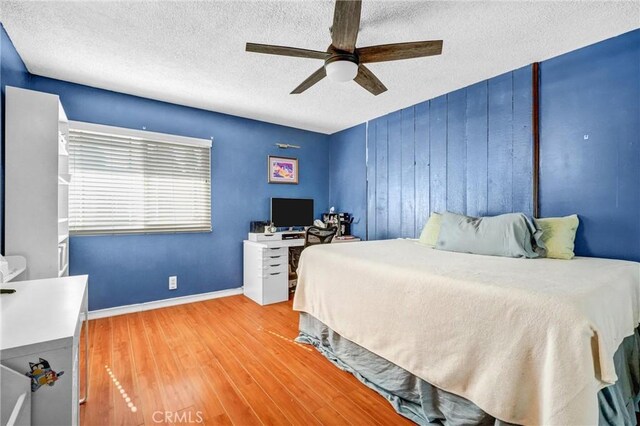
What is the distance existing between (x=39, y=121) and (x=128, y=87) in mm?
1178

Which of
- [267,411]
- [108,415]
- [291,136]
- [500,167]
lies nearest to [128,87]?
[291,136]

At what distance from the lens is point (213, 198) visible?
3.91m

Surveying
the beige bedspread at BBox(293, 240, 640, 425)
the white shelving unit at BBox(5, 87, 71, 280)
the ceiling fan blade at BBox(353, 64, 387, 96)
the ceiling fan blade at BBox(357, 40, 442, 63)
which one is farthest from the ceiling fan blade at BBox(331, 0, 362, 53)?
the white shelving unit at BBox(5, 87, 71, 280)

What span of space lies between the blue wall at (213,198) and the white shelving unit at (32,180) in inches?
18.3

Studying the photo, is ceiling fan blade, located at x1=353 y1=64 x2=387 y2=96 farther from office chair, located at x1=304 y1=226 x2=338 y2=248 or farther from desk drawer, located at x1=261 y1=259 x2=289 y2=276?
desk drawer, located at x1=261 y1=259 x2=289 y2=276

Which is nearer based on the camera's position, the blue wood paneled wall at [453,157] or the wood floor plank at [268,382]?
the wood floor plank at [268,382]

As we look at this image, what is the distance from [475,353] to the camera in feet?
4.62

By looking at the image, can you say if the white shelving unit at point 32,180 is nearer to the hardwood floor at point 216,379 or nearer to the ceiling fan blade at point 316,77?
the hardwood floor at point 216,379

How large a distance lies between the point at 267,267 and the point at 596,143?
3398 millimetres

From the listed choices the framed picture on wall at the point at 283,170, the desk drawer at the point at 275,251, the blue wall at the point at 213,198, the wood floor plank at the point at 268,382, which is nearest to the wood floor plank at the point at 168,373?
the wood floor plank at the point at 268,382

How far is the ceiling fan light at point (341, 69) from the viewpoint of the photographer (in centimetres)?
185

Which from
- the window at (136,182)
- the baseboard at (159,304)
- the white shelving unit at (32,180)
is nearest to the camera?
the white shelving unit at (32,180)

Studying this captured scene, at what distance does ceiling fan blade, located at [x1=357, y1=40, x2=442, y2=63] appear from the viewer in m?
1.77

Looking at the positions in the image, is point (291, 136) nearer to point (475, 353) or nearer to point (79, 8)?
point (79, 8)
